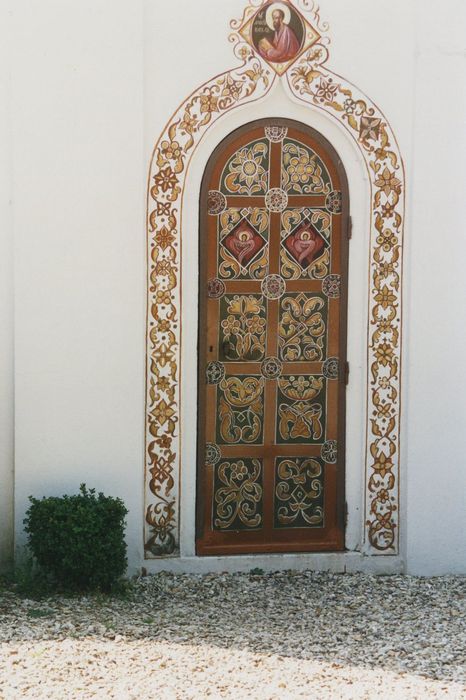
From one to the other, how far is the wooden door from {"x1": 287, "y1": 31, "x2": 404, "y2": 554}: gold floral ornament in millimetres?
181

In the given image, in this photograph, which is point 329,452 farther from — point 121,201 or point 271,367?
point 121,201

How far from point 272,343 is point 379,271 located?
0.77 meters

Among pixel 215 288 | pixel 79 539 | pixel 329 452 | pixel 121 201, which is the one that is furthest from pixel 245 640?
pixel 121 201

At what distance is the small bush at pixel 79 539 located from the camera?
573cm

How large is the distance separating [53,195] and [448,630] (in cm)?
319

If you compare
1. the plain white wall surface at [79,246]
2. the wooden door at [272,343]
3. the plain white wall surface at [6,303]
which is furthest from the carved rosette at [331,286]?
the plain white wall surface at [6,303]

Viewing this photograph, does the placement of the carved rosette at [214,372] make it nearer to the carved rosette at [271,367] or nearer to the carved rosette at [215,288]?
the carved rosette at [271,367]

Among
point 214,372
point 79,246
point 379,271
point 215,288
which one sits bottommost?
point 214,372

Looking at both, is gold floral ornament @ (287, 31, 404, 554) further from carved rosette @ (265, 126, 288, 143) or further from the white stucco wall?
carved rosette @ (265, 126, 288, 143)

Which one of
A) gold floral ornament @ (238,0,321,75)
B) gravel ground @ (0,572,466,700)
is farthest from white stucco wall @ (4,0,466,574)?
gravel ground @ (0,572,466,700)

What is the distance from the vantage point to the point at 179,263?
6.23m

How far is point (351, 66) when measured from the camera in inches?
245

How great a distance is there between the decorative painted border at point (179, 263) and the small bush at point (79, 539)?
46 centimetres

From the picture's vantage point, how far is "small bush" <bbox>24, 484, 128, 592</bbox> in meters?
5.73
